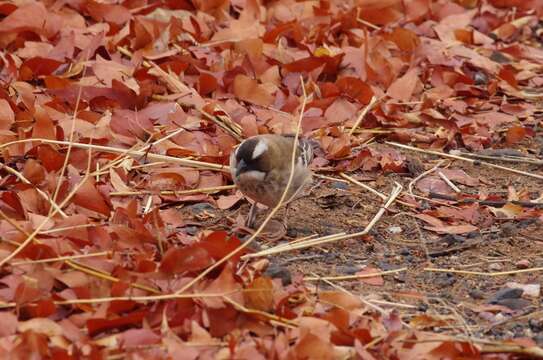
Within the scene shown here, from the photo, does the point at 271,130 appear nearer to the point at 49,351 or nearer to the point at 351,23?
the point at 351,23

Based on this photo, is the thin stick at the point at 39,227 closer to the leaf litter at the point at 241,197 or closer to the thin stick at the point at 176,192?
the leaf litter at the point at 241,197

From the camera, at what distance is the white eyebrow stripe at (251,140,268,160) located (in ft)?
18.7

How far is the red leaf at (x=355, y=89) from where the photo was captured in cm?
759

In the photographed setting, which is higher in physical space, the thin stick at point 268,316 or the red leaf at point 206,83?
the thin stick at point 268,316

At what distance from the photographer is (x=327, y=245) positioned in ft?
19.0

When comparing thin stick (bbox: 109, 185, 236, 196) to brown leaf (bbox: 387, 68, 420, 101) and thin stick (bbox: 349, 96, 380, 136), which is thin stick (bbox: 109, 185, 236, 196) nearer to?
thin stick (bbox: 349, 96, 380, 136)

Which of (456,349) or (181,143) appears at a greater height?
(456,349)

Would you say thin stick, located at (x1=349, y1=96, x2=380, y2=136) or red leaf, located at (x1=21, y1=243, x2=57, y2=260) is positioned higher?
red leaf, located at (x1=21, y1=243, x2=57, y2=260)

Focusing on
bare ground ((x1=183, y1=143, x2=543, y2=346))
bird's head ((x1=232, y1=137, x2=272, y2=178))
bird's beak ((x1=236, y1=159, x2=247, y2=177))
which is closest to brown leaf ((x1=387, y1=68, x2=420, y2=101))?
bare ground ((x1=183, y1=143, x2=543, y2=346))

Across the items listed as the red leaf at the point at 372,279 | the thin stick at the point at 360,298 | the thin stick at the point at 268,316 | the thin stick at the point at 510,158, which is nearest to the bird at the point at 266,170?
the red leaf at the point at 372,279

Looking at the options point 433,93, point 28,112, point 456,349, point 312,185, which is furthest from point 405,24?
point 456,349

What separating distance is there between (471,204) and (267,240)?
1.35m

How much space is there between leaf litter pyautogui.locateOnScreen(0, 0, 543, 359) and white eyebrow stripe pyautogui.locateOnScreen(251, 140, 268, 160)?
437 millimetres

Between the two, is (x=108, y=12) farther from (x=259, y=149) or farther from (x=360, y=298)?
(x=360, y=298)
